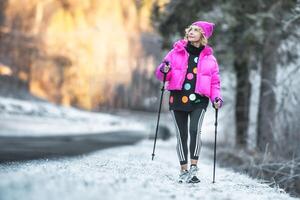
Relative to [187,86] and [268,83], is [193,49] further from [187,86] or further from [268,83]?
[268,83]

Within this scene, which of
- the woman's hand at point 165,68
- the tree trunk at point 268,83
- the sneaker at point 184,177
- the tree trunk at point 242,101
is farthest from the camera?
the tree trunk at point 242,101

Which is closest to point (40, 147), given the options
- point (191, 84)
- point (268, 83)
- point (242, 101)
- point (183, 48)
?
point (268, 83)

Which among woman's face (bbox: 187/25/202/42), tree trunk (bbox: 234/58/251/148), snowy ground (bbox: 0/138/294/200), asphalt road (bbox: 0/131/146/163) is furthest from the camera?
tree trunk (bbox: 234/58/251/148)

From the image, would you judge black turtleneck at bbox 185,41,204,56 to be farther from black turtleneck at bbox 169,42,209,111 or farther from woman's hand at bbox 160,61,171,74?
woman's hand at bbox 160,61,171,74

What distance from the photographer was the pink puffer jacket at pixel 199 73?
810 cm

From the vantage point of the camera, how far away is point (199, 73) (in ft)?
26.8

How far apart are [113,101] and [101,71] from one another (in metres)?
2.14

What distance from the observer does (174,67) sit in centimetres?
822

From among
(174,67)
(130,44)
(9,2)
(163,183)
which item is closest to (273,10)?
(174,67)

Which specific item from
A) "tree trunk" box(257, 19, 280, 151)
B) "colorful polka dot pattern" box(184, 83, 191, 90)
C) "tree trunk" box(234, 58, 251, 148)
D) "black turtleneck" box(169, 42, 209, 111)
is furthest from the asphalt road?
"tree trunk" box(257, 19, 280, 151)

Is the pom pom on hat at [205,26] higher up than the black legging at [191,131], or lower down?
higher up

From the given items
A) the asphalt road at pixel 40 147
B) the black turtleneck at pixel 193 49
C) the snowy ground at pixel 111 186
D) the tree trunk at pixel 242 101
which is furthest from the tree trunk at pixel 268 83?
the black turtleneck at pixel 193 49

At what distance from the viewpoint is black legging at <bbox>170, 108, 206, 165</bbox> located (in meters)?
8.12

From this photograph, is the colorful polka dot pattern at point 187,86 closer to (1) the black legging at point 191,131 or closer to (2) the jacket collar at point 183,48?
(1) the black legging at point 191,131
